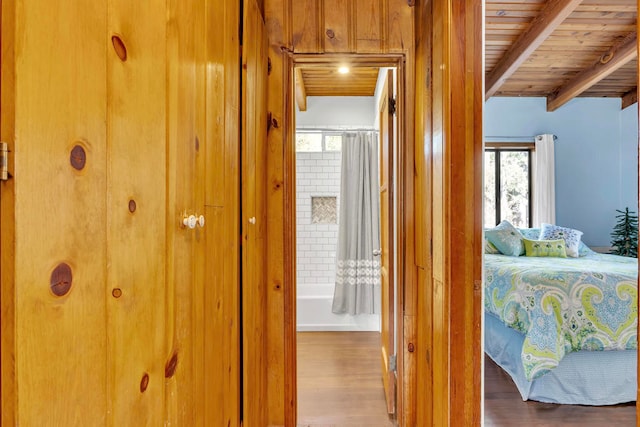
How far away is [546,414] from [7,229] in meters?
2.88

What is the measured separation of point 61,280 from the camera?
1.46 ft

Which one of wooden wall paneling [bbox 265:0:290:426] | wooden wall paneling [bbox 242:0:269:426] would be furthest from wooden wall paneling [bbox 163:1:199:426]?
wooden wall paneling [bbox 265:0:290:426]

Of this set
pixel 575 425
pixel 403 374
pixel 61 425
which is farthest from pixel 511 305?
pixel 61 425

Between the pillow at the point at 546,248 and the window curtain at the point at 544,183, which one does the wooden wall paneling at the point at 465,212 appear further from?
the window curtain at the point at 544,183

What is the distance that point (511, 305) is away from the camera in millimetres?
2473

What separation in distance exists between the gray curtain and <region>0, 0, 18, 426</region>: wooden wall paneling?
3493 mm

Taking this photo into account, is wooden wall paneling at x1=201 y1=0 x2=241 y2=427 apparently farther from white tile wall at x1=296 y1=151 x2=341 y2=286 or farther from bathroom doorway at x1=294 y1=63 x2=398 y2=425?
white tile wall at x1=296 y1=151 x2=341 y2=286

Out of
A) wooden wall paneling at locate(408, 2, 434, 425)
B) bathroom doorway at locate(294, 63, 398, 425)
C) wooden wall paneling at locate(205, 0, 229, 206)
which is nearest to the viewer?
wooden wall paneling at locate(205, 0, 229, 206)

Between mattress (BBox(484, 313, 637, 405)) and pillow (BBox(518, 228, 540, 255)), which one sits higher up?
pillow (BBox(518, 228, 540, 255))

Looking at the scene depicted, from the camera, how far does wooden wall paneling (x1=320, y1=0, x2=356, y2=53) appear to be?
194 centimetres

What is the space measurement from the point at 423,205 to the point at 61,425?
1.58m

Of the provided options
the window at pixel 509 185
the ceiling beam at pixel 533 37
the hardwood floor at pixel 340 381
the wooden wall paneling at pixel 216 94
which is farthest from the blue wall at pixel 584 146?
the wooden wall paneling at pixel 216 94

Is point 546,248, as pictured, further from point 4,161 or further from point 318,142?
point 4,161

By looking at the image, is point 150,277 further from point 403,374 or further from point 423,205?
point 403,374
